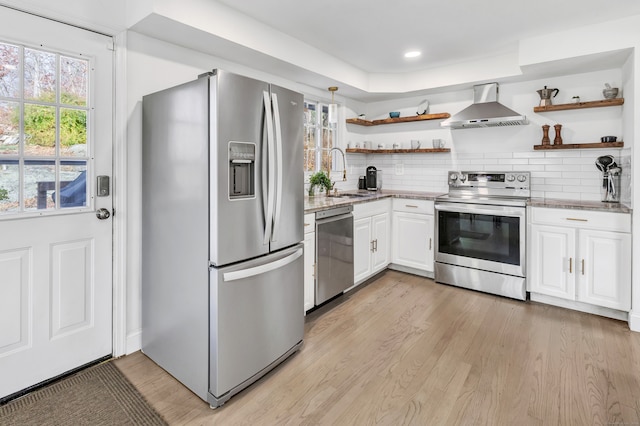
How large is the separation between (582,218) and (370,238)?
184 centimetres

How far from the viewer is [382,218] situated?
3.91 m

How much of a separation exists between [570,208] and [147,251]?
3353 millimetres

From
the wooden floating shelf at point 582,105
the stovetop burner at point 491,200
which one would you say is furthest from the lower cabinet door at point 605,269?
the wooden floating shelf at point 582,105

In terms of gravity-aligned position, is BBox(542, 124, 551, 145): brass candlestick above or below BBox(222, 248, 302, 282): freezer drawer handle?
above

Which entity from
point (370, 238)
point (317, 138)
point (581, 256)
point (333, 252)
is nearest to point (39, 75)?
point (333, 252)

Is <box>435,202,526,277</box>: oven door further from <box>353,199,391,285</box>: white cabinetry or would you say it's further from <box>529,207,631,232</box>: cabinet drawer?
<box>353,199,391,285</box>: white cabinetry

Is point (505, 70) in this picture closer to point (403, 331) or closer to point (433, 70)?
point (433, 70)

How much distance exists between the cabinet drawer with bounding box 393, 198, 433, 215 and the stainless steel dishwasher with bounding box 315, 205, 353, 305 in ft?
3.10

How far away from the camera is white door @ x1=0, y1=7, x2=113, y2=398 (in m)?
1.86

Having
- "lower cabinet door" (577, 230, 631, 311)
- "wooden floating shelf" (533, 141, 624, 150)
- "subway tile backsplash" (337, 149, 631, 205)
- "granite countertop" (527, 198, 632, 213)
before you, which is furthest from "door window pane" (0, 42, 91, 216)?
"wooden floating shelf" (533, 141, 624, 150)

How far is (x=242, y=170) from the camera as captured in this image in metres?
1.94

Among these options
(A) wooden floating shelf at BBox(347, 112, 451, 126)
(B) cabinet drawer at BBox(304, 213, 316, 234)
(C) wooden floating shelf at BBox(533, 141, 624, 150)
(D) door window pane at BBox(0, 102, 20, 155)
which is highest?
(A) wooden floating shelf at BBox(347, 112, 451, 126)

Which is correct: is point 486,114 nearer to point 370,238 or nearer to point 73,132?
point 370,238

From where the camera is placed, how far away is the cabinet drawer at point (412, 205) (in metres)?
3.84
